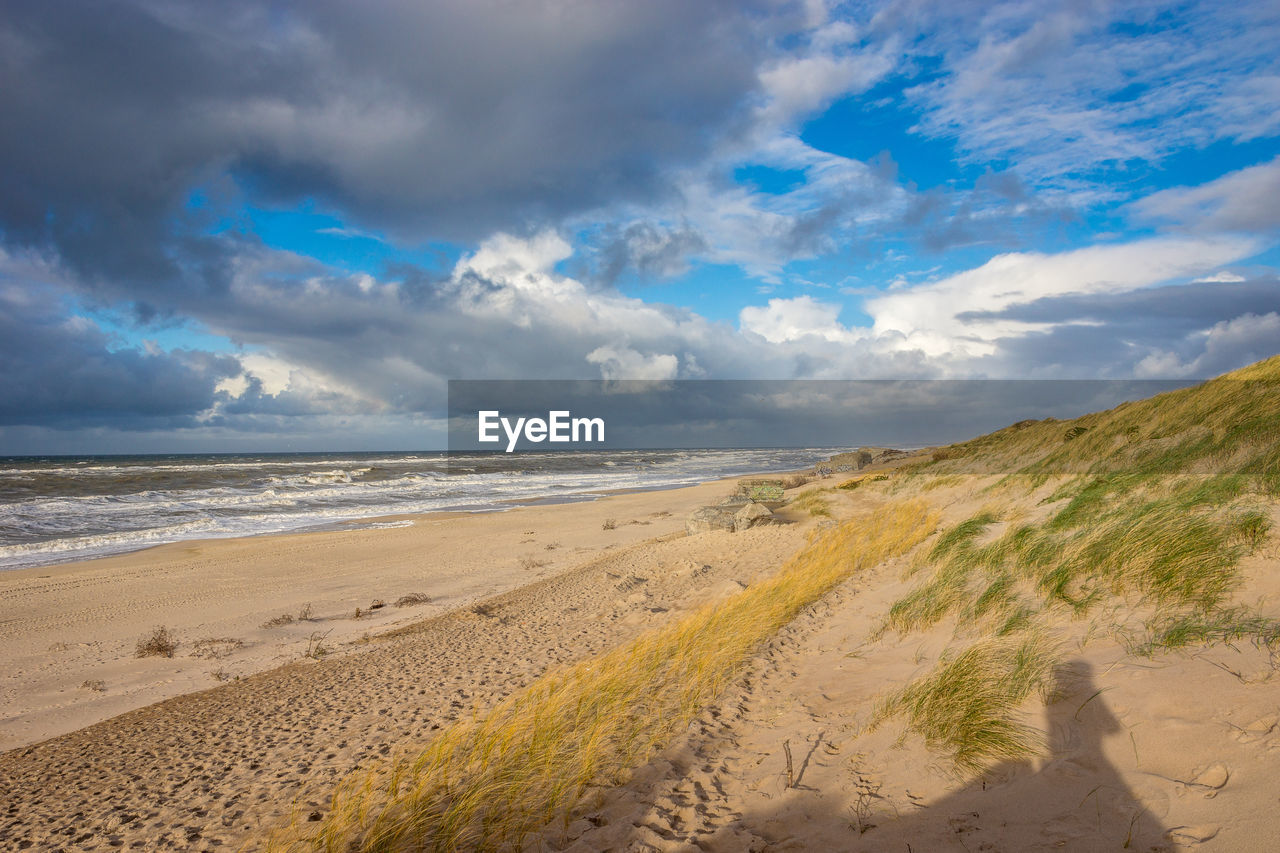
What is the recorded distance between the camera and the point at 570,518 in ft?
83.6

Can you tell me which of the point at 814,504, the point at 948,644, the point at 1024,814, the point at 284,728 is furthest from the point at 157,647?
the point at 814,504

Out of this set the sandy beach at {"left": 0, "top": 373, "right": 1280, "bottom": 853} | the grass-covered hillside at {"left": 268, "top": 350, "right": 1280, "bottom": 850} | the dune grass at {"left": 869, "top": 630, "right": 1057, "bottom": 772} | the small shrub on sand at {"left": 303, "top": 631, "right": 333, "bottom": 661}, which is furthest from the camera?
the small shrub on sand at {"left": 303, "top": 631, "right": 333, "bottom": 661}

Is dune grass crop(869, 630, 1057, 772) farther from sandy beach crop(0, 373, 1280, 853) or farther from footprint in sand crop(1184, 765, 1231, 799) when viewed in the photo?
footprint in sand crop(1184, 765, 1231, 799)

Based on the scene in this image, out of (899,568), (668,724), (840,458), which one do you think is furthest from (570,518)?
(840,458)

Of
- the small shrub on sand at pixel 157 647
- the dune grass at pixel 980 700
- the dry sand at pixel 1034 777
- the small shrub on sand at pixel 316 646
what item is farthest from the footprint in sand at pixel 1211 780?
the small shrub on sand at pixel 157 647

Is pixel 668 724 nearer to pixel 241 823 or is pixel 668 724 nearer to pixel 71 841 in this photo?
pixel 241 823

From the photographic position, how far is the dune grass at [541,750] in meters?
3.95

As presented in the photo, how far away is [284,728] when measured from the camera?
6.00 m

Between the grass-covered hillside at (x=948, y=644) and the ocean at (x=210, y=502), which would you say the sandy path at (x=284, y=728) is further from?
the ocean at (x=210, y=502)

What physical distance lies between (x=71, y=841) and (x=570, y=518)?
21319 mm

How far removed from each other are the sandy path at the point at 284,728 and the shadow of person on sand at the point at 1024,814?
350 centimetres

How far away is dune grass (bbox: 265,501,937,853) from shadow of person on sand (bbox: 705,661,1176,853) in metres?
1.35

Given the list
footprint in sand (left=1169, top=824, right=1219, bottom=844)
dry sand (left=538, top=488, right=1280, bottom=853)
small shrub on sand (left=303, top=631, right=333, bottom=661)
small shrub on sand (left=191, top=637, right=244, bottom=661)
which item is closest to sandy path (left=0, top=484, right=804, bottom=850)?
small shrub on sand (left=303, top=631, right=333, bottom=661)

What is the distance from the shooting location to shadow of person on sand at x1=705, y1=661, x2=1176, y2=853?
9.95ft
